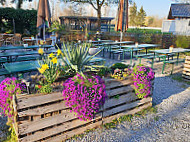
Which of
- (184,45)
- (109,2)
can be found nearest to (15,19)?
(109,2)

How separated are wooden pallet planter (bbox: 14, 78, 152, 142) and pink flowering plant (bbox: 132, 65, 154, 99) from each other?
0.14m

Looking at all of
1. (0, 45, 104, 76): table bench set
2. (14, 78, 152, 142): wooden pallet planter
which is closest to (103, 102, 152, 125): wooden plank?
(14, 78, 152, 142): wooden pallet planter

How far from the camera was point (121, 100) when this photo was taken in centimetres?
284

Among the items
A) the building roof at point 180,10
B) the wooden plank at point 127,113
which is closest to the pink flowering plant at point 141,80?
the wooden plank at point 127,113

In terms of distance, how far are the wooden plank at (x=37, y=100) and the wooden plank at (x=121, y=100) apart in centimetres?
82

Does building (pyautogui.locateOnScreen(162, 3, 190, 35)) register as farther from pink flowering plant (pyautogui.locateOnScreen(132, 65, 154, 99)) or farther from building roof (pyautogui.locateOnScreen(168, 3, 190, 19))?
pink flowering plant (pyautogui.locateOnScreen(132, 65, 154, 99))

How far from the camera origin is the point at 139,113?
10.5ft

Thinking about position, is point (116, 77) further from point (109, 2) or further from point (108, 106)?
point (109, 2)

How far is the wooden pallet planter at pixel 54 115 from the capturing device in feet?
6.46

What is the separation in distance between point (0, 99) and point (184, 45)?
1142 cm

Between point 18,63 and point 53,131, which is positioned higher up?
point 18,63

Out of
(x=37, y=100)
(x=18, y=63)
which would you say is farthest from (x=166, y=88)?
(x=18, y=63)

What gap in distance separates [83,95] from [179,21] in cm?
2025

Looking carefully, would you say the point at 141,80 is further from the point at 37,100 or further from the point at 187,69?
the point at 187,69
